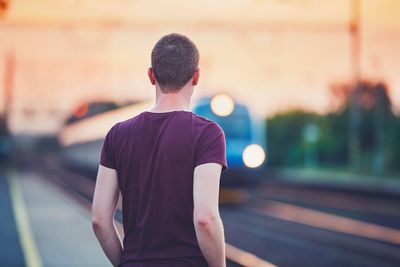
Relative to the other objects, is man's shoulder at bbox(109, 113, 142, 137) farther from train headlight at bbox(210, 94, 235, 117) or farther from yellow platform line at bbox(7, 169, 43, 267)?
train headlight at bbox(210, 94, 235, 117)

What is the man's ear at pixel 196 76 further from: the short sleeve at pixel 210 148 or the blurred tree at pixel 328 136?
the blurred tree at pixel 328 136

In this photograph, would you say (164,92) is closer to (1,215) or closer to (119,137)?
(119,137)

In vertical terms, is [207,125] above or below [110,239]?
above

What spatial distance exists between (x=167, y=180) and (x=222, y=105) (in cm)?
1809

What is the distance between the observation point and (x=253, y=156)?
20609mm

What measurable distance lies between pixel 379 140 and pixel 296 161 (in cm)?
1929

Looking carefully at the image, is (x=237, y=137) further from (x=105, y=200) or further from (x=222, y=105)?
(x=105, y=200)

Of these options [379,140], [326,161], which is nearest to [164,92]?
[379,140]

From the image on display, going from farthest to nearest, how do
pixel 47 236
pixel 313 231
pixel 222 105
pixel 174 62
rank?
1. pixel 222 105
2. pixel 313 231
3. pixel 47 236
4. pixel 174 62

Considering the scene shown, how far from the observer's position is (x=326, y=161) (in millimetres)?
59750

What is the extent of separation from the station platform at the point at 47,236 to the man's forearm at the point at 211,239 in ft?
21.0

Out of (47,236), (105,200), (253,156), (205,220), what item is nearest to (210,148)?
(205,220)

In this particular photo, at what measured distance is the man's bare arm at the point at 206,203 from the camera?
2.39 m

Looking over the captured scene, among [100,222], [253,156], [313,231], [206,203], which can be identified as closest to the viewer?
[206,203]
